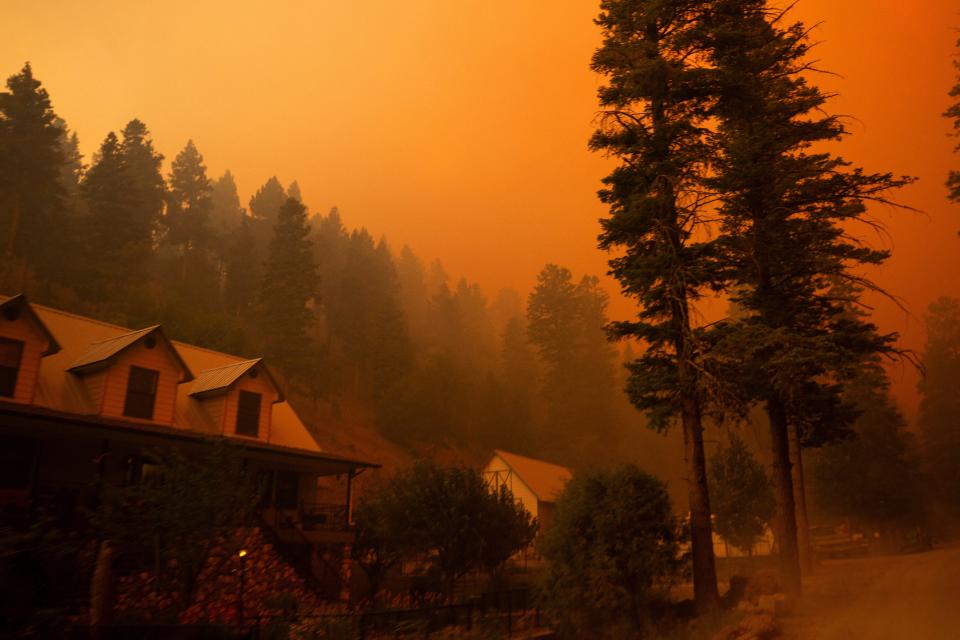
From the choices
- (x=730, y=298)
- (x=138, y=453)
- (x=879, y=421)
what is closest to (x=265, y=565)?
(x=138, y=453)

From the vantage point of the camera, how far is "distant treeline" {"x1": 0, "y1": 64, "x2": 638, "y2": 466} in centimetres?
5144

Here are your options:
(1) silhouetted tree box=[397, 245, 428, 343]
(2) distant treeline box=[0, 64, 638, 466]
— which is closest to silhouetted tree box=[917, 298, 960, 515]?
(2) distant treeline box=[0, 64, 638, 466]

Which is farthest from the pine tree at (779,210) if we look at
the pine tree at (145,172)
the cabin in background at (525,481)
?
the pine tree at (145,172)

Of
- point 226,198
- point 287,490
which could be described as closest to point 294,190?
point 226,198

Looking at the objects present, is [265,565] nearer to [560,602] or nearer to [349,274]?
[560,602]

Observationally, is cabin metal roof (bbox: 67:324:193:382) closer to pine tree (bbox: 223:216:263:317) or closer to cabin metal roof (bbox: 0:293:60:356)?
cabin metal roof (bbox: 0:293:60:356)

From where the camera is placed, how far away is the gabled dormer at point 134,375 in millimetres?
22594

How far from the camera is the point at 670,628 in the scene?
17.5m

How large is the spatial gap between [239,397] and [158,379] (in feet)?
11.3

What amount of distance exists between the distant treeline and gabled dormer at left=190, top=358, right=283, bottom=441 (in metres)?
24.7

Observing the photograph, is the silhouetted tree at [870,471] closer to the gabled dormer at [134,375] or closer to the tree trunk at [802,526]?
the tree trunk at [802,526]

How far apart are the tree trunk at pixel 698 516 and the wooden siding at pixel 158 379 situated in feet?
59.4

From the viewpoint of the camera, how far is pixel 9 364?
803 inches

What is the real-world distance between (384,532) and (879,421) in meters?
44.4
